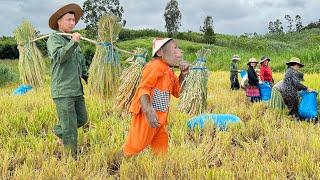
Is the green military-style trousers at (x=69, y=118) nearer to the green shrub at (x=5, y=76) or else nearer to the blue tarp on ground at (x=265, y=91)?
the blue tarp on ground at (x=265, y=91)

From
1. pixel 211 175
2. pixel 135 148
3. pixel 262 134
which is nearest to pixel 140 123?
pixel 135 148

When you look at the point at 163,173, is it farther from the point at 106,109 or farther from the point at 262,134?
the point at 106,109

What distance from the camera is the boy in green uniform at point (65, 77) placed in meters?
5.08

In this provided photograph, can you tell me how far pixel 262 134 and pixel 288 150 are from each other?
1155 mm

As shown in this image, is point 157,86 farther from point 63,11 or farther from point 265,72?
point 265,72

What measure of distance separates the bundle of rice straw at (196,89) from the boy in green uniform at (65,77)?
11.3 feet

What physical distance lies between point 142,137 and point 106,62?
1408 mm

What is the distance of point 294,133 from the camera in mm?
6203

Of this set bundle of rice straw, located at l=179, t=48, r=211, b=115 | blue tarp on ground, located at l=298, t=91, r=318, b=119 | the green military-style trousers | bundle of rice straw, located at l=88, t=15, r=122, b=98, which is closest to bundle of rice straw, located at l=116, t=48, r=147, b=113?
bundle of rice straw, located at l=88, t=15, r=122, b=98

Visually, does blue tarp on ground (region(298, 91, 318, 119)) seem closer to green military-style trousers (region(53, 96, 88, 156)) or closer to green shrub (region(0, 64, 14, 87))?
green military-style trousers (region(53, 96, 88, 156))

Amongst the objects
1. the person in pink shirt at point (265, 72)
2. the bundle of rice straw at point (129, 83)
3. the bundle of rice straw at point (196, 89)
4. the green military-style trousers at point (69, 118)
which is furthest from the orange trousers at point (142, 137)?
the person in pink shirt at point (265, 72)

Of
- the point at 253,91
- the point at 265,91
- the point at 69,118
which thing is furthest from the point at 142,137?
the point at 265,91

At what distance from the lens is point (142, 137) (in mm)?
4672

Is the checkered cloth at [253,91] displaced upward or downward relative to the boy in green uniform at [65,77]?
downward
